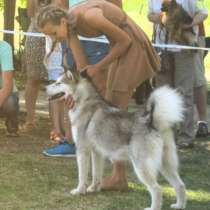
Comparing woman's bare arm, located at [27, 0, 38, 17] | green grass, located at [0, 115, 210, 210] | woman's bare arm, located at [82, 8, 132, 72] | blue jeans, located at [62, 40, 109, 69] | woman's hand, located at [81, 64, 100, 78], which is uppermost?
woman's bare arm, located at [27, 0, 38, 17]

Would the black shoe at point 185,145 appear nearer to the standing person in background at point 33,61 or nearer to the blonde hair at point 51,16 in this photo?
the standing person in background at point 33,61

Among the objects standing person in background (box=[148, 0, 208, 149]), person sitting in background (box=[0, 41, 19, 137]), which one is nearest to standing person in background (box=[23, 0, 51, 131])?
person sitting in background (box=[0, 41, 19, 137])

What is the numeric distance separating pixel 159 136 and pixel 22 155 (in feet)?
7.86

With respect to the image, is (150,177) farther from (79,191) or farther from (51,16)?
(51,16)

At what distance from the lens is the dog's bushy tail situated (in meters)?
4.79

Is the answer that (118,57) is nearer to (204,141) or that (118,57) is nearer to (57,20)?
(57,20)

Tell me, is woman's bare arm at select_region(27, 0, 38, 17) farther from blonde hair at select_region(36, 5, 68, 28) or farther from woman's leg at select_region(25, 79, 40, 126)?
blonde hair at select_region(36, 5, 68, 28)

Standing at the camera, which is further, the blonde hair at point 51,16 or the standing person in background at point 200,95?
the standing person in background at point 200,95

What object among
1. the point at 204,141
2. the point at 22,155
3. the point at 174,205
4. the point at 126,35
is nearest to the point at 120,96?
the point at 126,35

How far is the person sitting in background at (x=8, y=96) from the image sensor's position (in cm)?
637

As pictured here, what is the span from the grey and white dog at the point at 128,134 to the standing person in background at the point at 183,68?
2.19 m

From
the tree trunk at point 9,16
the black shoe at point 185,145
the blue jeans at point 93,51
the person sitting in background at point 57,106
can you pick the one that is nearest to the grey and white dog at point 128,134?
the blue jeans at point 93,51

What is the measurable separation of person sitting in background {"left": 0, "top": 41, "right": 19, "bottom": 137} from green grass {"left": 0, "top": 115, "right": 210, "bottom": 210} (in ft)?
1.06

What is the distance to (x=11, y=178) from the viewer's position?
591 cm
